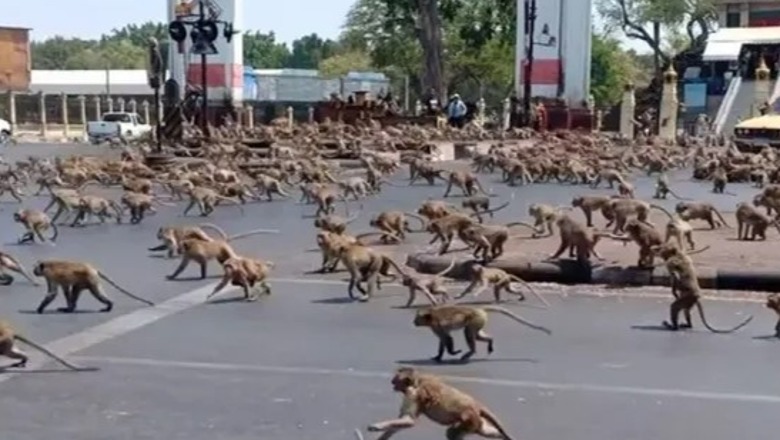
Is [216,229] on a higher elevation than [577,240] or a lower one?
lower

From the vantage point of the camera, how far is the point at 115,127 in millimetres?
63000

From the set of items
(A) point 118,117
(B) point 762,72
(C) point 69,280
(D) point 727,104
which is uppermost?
(B) point 762,72

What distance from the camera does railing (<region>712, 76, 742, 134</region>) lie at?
5587 centimetres

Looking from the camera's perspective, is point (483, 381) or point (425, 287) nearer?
point (483, 381)

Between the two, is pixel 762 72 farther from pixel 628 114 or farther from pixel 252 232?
pixel 252 232

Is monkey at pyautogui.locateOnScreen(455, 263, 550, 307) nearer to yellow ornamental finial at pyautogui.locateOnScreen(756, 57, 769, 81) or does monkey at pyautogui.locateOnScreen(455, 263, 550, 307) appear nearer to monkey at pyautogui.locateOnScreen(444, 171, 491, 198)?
monkey at pyautogui.locateOnScreen(444, 171, 491, 198)

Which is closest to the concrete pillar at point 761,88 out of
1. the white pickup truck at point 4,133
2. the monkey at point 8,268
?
the white pickup truck at point 4,133

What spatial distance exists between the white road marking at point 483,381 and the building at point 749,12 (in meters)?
81.3

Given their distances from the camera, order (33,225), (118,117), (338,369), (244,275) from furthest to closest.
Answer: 1. (118,117)
2. (33,225)
3. (244,275)
4. (338,369)

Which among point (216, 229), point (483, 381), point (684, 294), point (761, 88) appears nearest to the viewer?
point (483, 381)

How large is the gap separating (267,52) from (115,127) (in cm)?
11230

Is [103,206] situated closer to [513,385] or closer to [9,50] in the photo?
[513,385]

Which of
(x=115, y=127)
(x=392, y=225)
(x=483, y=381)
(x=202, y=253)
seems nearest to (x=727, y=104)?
(x=115, y=127)

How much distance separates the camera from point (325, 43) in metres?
152
